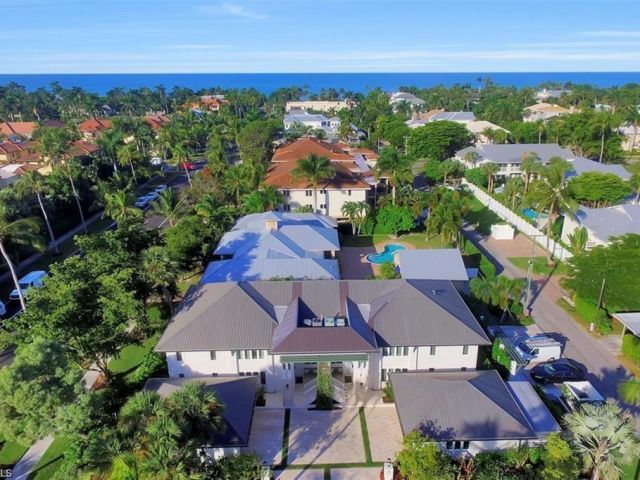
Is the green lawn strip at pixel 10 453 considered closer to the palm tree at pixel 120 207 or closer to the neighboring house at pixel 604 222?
the palm tree at pixel 120 207

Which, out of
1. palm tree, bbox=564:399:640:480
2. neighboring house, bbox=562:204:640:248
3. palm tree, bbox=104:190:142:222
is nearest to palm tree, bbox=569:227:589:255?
neighboring house, bbox=562:204:640:248

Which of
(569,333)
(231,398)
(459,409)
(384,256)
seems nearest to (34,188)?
(384,256)

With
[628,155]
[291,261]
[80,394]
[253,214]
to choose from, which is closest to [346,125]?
[628,155]

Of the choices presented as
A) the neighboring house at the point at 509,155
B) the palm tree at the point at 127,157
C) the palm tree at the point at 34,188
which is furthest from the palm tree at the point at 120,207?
the neighboring house at the point at 509,155

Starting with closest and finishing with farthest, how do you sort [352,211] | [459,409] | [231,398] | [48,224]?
1. [459,409]
2. [231,398]
3. [48,224]
4. [352,211]

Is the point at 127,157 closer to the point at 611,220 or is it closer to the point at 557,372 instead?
the point at 557,372
